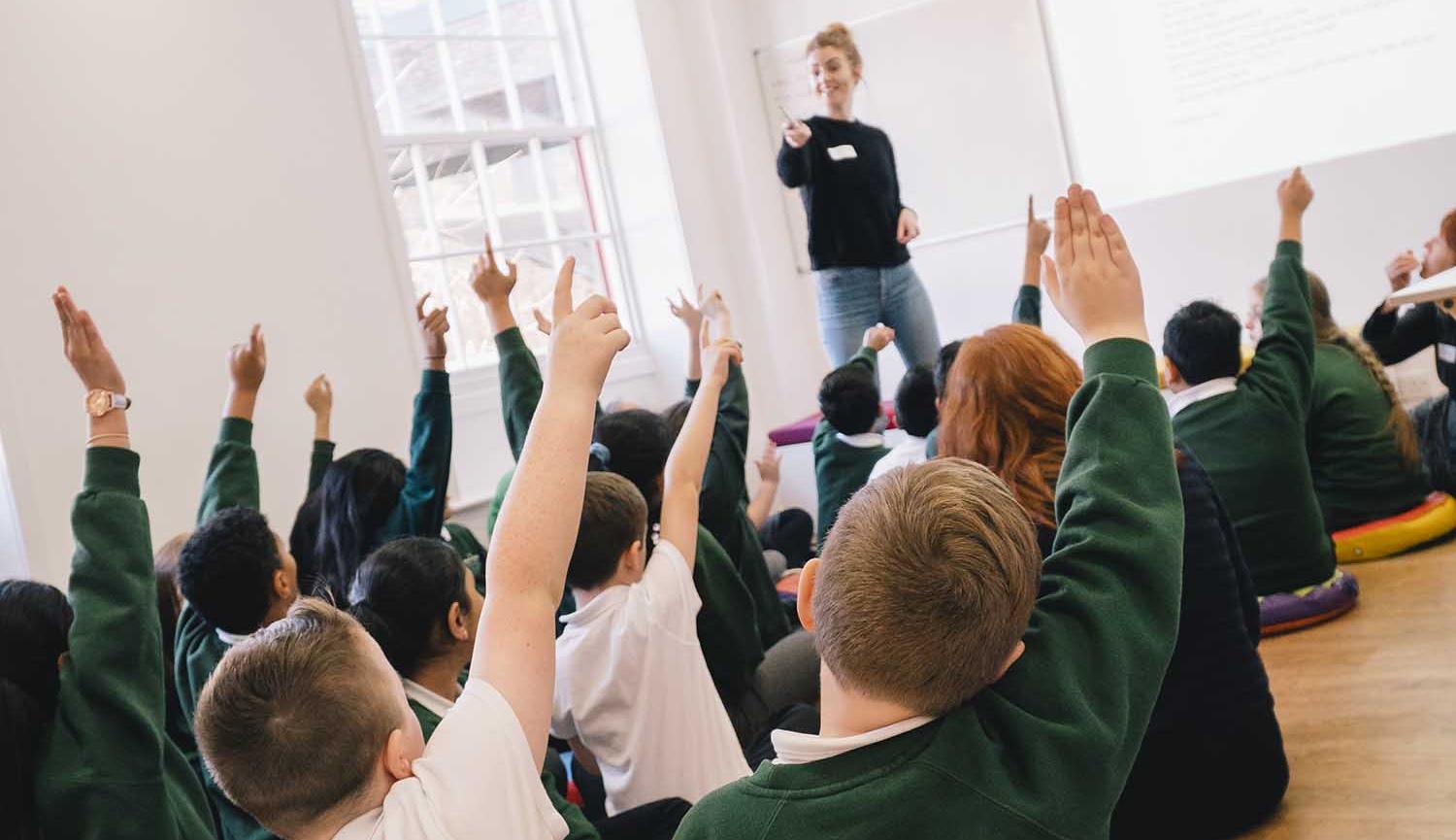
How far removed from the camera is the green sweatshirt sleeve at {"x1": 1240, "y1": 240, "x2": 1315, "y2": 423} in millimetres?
3182

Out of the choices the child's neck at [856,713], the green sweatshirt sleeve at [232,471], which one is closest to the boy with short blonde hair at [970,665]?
the child's neck at [856,713]

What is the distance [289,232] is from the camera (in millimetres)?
4543

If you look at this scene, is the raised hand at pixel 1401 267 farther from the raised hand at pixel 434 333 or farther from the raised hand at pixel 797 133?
the raised hand at pixel 434 333

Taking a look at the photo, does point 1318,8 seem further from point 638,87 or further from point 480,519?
point 480,519

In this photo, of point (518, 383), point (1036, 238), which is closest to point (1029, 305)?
point (1036, 238)

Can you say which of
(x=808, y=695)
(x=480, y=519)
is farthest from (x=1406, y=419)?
(x=480, y=519)

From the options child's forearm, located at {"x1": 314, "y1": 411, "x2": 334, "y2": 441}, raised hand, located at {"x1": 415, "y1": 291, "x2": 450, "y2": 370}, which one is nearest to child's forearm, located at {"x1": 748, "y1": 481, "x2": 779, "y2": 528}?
child's forearm, located at {"x1": 314, "y1": 411, "x2": 334, "y2": 441}

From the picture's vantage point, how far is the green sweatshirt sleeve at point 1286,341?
318cm

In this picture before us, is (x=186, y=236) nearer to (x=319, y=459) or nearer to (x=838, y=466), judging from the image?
(x=319, y=459)

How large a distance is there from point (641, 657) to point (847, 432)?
5.36 feet

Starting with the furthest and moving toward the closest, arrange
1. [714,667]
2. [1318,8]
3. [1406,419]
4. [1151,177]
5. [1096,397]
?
[1151,177], [1318,8], [1406,419], [714,667], [1096,397]

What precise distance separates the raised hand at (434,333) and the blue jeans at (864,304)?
2212 mm

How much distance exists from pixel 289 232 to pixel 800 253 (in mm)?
2821

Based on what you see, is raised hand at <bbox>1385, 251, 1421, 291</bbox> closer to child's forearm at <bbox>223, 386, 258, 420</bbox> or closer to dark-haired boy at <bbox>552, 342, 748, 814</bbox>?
dark-haired boy at <bbox>552, 342, 748, 814</bbox>
